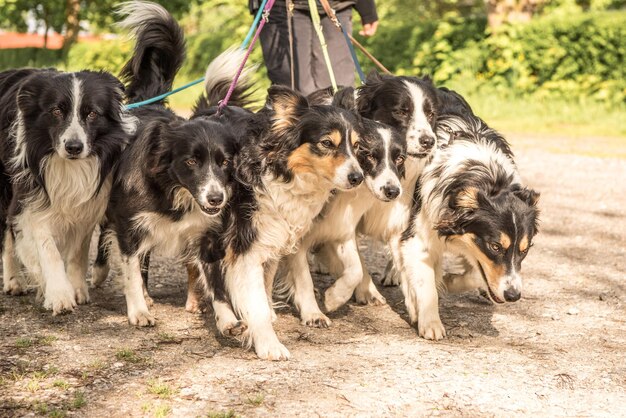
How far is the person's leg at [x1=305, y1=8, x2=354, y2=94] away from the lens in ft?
21.4

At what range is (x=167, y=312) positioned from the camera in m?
5.30

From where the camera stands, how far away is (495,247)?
4613mm

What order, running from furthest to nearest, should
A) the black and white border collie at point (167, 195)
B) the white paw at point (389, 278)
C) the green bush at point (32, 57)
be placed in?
1. the green bush at point (32, 57)
2. the white paw at point (389, 278)
3. the black and white border collie at point (167, 195)

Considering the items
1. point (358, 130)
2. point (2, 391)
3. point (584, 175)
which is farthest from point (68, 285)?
point (584, 175)

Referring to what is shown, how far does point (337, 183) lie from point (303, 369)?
1029 millimetres

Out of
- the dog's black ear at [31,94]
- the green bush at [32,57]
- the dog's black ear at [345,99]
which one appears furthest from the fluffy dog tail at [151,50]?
the green bush at [32,57]

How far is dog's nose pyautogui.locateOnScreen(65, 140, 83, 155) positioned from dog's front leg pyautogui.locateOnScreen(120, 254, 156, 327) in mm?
708

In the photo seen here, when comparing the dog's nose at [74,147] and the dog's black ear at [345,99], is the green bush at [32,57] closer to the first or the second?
the dog's nose at [74,147]

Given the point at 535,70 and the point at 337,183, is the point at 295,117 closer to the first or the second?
the point at 337,183

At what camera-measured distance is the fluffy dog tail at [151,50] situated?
19.7 feet

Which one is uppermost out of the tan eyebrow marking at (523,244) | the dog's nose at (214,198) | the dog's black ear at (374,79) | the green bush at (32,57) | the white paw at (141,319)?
the dog's black ear at (374,79)

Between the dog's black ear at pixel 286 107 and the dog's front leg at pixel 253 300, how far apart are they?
0.76 metres

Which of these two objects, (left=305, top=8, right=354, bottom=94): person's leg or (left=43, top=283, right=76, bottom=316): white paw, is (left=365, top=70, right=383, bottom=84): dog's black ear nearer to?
(left=305, top=8, right=354, bottom=94): person's leg

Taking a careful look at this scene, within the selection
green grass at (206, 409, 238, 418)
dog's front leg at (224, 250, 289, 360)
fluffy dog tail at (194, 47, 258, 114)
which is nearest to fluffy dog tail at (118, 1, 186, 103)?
fluffy dog tail at (194, 47, 258, 114)
